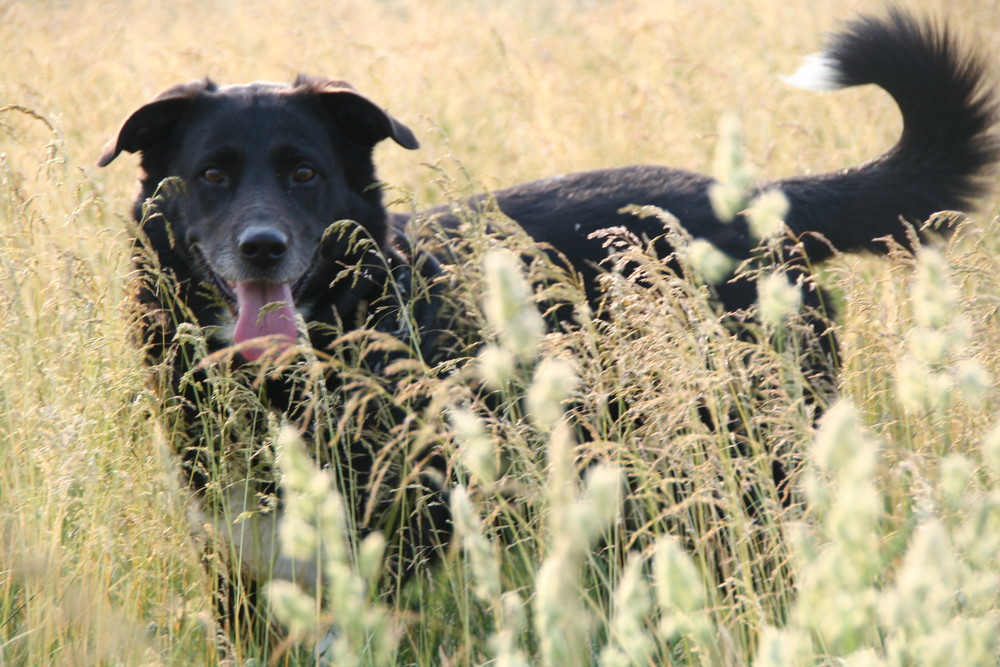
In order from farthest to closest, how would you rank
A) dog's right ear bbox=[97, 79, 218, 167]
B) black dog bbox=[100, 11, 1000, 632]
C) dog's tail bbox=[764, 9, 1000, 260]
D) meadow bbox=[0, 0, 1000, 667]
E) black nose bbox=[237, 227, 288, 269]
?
1. dog's tail bbox=[764, 9, 1000, 260]
2. dog's right ear bbox=[97, 79, 218, 167]
3. black dog bbox=[100, 11, 1000, 632]
4. black nose bbox=[237, 227, 288, 269]
5. meadow bbox=[0, 0, 1000, 667]

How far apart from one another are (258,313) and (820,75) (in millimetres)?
1950

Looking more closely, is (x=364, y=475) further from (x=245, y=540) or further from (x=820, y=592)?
(x=820, y=592)

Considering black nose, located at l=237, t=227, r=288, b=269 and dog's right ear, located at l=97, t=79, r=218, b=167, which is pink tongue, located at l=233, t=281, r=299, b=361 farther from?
dog's right ear, located at l=97, t=79, r=218, b=167

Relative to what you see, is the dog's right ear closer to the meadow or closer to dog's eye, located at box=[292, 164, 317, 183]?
the meadow

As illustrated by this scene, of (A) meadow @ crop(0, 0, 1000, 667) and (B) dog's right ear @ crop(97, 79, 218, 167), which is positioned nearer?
(A) meadow @ crop(0, 0, 1000, 667)

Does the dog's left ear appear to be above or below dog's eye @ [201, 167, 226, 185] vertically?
above

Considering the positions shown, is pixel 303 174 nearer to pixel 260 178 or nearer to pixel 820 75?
pixel 260 178

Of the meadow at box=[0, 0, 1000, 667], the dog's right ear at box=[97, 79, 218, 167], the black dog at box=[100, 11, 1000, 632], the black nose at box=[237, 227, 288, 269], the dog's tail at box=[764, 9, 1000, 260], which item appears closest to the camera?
the meadow at box=[0, 0, 1000, 667]

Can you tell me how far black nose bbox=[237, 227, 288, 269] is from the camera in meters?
2.80

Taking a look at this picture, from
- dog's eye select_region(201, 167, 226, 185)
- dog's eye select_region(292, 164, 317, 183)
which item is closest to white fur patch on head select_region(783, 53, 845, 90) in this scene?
dog's eye select_region(292, 164, 317, 183)

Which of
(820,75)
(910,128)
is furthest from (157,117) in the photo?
(910,128)

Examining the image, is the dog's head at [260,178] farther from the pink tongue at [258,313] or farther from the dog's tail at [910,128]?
the dog's tail at [910,128]

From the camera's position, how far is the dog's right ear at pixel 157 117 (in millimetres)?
3045

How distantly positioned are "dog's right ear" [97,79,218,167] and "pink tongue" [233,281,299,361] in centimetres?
59
